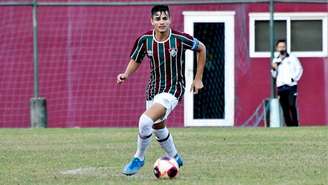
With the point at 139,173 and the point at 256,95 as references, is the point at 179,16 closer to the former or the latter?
the point at 256,95

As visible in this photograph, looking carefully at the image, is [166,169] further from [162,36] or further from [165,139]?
[162,36]

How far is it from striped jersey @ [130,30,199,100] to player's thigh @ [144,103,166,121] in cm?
27

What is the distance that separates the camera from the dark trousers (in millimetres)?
21734

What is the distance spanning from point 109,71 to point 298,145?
9.81 meters

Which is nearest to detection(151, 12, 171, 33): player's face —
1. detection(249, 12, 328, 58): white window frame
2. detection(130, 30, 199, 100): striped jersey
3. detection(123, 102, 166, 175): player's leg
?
detection(130, 30, 199, 100): striped jersey

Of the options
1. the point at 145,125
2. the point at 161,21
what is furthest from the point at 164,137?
the point at 161,21

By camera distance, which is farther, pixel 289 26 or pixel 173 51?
pixel 289 26

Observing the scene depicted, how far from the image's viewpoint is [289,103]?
71.5 ft

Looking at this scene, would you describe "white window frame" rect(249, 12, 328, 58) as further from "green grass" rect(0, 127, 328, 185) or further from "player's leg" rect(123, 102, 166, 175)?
"player's leg" rect(123, 102, 166, 175)

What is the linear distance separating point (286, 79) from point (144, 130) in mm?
11221

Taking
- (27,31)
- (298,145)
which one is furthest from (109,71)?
(298,145)

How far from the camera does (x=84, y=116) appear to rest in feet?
77.6

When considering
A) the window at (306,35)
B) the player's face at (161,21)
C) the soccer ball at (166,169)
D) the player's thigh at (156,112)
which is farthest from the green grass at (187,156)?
the window at (306,35)

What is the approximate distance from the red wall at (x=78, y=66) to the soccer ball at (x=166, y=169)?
13.0 meters
